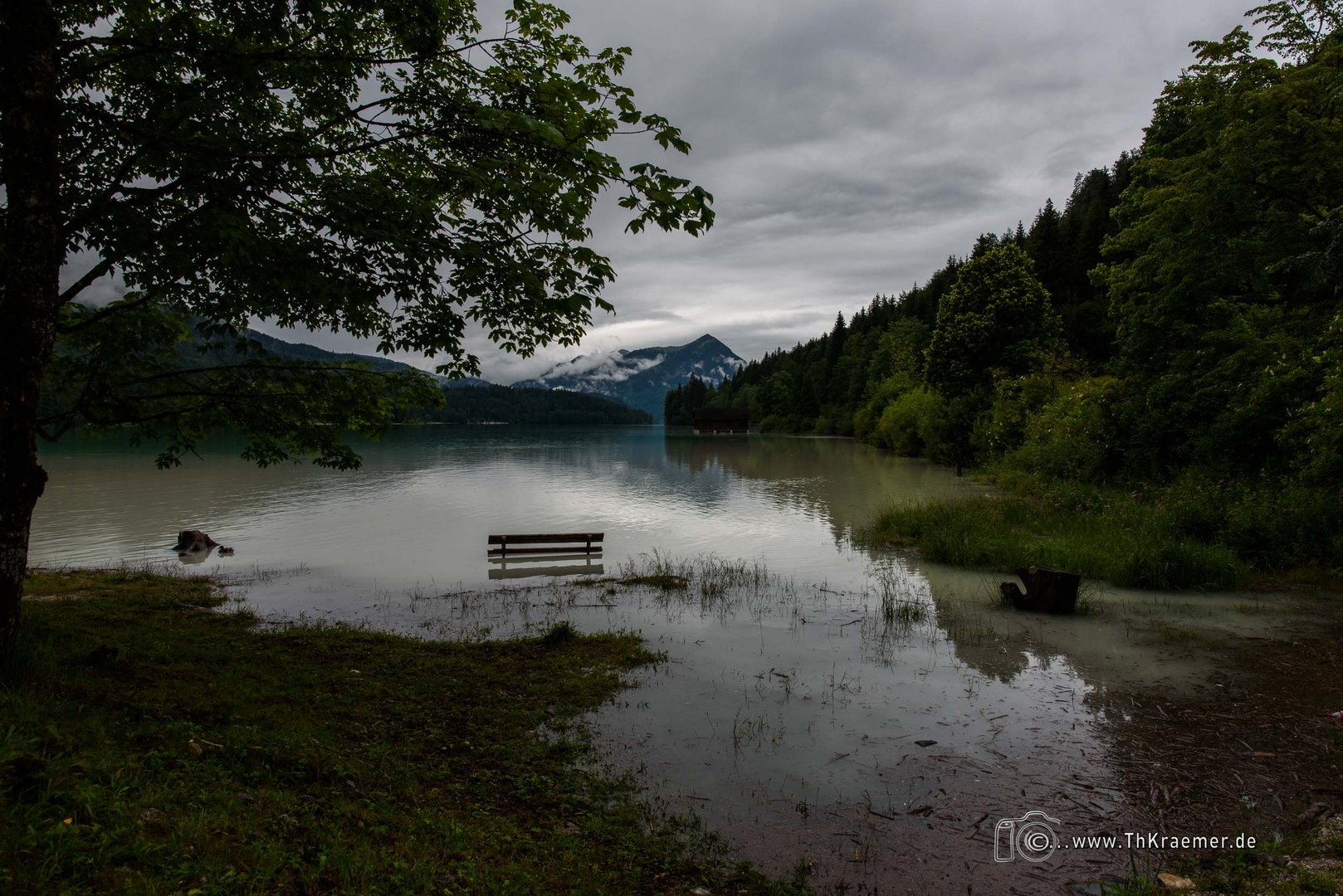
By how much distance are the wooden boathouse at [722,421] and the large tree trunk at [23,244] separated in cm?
14578

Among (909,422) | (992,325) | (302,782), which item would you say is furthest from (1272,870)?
(909,422)

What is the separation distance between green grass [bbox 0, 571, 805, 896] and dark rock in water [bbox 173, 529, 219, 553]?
15.4m

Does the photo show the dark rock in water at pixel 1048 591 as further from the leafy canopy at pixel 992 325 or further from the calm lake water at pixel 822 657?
the leafy canopy at pixel 992 325

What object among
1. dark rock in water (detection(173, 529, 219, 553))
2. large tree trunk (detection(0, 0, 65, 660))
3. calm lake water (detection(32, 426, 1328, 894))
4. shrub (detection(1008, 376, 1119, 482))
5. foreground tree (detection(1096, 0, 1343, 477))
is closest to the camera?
large tree trunk (detection(0, 0, 65, 660))

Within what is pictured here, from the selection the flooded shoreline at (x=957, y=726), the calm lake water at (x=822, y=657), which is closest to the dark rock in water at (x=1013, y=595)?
the flooded shoreline at (x=957, y=726)

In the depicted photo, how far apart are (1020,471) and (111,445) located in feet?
314

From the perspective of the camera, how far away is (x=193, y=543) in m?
22.3

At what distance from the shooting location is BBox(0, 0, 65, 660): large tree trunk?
17.2 feet

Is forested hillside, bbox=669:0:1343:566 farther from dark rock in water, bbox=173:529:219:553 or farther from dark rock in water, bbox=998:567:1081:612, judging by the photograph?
dark rock in water, bbox=173:529:219:553

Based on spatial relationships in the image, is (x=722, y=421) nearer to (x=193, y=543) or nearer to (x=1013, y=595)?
(x=193, y=543)

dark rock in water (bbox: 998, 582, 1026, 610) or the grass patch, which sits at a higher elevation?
the grass patch

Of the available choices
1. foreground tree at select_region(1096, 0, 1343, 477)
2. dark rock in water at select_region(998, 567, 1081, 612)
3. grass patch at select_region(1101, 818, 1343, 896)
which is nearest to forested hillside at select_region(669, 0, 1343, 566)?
foreground tree at select_region(1096, 0, 1343, 477)

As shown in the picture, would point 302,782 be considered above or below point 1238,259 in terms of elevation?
below

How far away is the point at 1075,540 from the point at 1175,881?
1570 centimetres
